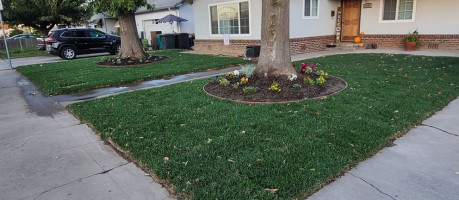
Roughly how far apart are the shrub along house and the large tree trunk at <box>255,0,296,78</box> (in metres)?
7.27

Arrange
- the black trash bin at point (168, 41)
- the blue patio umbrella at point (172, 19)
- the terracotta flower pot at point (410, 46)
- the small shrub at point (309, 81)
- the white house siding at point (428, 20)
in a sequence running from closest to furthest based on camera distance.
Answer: the small shrub at point (309, 81), the white house siding at point (428, 20), the terracotta flower pot at point (410, 46), the black trash bin at point (168, 41), the blue patio umbrella at point (172, 19)

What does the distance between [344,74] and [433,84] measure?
201 centimetres

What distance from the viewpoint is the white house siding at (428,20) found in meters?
12.6

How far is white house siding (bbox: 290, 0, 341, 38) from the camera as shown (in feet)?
44.1

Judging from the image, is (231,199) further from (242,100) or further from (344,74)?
(344,74)

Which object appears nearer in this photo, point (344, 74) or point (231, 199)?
point (231, 199)

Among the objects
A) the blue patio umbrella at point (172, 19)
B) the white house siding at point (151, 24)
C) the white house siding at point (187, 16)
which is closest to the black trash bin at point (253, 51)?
the blue patio umbrella at point (172, 19)

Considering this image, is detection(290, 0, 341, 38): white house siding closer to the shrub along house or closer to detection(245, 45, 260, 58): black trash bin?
the shrub along house

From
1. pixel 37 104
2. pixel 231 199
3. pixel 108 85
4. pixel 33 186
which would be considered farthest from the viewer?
pixel 108 85

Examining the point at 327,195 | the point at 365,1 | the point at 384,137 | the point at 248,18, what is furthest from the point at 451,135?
the point at 365,1

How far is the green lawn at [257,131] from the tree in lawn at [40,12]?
2175cm

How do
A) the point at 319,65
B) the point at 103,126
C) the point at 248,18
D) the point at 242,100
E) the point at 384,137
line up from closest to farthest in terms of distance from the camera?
the point at 384,137 < the point at 103,126 < the point at 242,100 < the point at 319,65 < the point at 248,18

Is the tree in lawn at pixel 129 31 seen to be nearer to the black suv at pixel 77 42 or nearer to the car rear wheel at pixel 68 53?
the black suv at pixel 77 42

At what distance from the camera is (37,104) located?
255 inches
